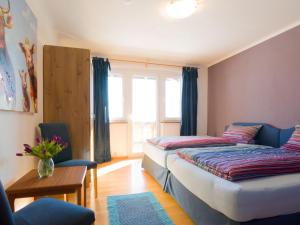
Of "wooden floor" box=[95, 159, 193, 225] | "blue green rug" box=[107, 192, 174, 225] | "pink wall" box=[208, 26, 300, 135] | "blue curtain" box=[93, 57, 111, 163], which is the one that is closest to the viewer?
"blue green rug" box=[107, 192, 174, 225]

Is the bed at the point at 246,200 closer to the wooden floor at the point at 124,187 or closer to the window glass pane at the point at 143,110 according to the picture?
the wooden floor at the point at 124,187

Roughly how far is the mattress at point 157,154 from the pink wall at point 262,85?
1.81m

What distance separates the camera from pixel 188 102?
4535 millimetres

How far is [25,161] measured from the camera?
175cm

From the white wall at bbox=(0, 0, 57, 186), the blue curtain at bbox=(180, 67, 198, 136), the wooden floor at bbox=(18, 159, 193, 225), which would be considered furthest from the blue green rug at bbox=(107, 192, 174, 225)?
the blue curtain at bbox=(180, 67, 198, 136)

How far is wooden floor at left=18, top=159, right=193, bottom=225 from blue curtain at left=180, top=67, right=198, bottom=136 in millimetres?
1450

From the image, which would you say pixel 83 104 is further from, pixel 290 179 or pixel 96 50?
pixel 290 179

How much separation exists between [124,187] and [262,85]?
2.80 metres

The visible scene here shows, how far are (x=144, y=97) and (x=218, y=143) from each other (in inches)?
84.8

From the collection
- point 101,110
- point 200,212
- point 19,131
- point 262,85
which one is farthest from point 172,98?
point 19,131

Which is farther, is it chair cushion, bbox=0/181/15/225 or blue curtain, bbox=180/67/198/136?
blue curtain, bbox=180/67/198/136

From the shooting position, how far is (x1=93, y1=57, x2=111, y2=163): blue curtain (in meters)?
3.89

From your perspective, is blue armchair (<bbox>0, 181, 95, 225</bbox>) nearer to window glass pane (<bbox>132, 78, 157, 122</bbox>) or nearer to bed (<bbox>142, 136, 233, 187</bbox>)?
bed (<bbox>142, 136, 233, 187</bbox>)

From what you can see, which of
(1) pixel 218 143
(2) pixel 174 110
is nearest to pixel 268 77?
(1) pixel 218 143
